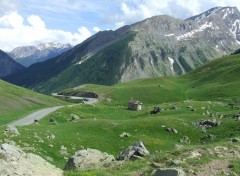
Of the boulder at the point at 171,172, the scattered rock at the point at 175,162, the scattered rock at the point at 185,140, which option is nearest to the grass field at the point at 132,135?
the scattered rock at the point at 175,162

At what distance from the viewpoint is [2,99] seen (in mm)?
135875

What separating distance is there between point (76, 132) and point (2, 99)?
8026 centimetres

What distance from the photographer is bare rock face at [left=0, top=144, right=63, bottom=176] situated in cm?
2367

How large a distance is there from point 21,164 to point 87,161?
8.50m

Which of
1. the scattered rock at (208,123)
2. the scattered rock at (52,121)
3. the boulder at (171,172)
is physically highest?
the scattered rock at (52,121)

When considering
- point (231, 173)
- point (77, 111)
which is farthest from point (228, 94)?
point (231, 173)

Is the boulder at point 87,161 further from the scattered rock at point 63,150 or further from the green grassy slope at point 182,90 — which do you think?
the green grassy slope at point 182,90

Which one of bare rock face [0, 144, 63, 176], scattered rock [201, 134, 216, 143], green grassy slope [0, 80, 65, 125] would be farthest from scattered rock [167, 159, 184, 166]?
green grassy slope [0, 80, 65, 125]

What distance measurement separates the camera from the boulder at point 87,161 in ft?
104

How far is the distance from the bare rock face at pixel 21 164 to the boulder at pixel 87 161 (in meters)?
4.92

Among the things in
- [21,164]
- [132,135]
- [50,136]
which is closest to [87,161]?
[21,164]

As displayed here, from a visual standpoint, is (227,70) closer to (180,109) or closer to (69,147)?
(180,109)

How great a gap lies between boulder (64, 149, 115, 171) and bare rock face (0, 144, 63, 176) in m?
4.92

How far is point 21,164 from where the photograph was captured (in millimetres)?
24703
